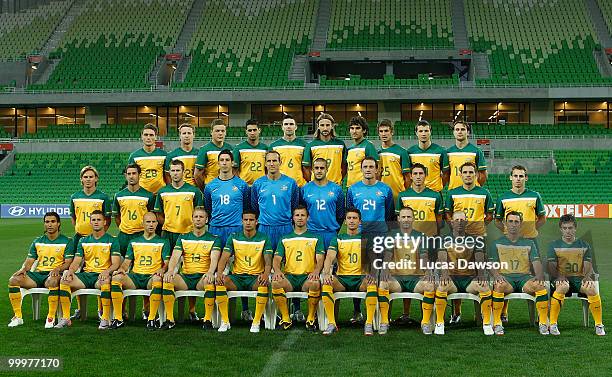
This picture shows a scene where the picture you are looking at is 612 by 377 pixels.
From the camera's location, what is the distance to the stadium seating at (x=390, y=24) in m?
35.9

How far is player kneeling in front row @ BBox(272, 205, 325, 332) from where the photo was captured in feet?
23.6

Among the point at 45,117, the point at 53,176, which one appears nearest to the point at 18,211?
the point at 53,176

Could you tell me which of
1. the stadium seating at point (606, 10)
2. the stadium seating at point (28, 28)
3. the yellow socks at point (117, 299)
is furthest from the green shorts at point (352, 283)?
the stadium seating at point (28, 28)

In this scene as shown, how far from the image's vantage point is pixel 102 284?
7379 mm

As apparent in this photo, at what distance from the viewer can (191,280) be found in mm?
7551

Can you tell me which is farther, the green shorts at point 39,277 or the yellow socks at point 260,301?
the green shorts at point 39,277

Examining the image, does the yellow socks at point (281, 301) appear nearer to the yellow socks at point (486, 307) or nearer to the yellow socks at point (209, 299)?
the yellow socks at point (209, 299)

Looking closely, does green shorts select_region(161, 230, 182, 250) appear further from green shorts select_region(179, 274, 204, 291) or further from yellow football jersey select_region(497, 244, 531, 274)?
yellow football jersey select_region(497, 244, 531, 274)

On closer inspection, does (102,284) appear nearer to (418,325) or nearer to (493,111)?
(418,325)

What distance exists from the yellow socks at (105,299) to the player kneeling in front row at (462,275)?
11.1 ft

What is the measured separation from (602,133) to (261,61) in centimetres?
1689

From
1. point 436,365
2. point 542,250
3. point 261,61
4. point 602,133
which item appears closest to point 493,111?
point 602,133

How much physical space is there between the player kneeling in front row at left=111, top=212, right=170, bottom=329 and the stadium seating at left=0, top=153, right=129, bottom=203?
2165cm

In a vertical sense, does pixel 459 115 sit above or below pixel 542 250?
above
